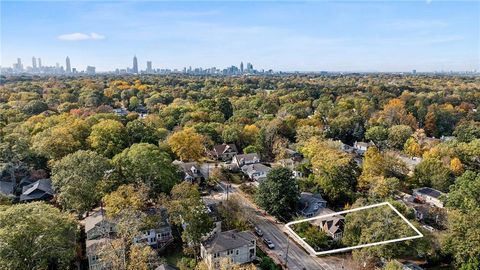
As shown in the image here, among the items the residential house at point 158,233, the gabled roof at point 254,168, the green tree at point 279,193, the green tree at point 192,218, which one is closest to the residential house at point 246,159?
the gabled roof at point 254,168

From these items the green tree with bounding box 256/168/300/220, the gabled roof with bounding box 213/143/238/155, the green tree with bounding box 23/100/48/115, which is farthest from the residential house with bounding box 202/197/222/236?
the green tree with bounding box 23/100/48/115

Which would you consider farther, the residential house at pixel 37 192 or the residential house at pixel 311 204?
the residential house at pixel 37 192

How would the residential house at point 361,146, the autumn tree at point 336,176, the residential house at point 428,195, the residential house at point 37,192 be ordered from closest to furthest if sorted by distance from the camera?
the residential house at point 37,192 → the autumn tree at point 336,176 → the residential house at point 428,195 → the residential house at point 361,146

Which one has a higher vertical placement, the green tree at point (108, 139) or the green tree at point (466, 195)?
the green tree at point (108, 139)

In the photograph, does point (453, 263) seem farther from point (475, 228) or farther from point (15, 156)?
point (15, 156)

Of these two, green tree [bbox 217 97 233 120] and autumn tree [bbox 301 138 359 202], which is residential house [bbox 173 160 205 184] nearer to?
autumn tree [bbox 301 138 359 202]

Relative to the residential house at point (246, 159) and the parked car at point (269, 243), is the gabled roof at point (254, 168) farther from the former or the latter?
the parked car at point (269, 243)

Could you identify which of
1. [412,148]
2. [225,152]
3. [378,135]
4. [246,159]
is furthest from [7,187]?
A: [378,135]
